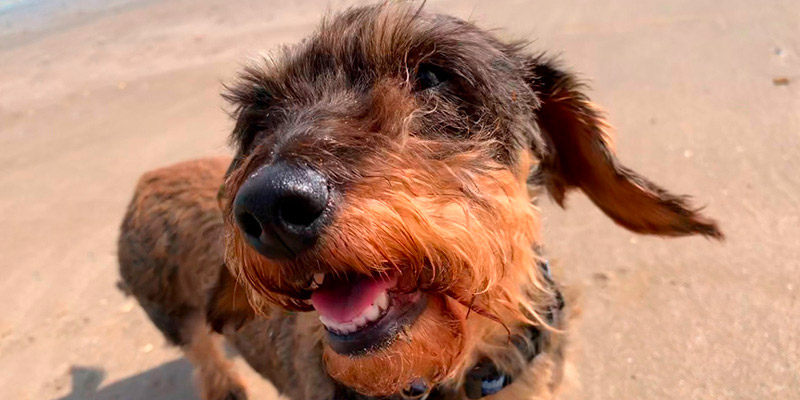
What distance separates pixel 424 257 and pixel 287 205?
460 millimetres

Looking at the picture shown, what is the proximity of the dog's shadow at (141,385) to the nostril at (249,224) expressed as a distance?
2894 millimetres

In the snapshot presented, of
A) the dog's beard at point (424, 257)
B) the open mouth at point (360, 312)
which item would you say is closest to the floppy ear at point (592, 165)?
the dog's beard at point (424, 257)

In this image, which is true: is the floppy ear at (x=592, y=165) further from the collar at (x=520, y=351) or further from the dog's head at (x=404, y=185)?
the collar at (x=520, y=351)

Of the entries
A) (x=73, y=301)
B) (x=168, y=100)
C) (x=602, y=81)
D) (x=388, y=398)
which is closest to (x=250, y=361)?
(x=388, y=398)

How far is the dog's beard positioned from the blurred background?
0.90 meters

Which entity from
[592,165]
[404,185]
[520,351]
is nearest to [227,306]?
[520,351]

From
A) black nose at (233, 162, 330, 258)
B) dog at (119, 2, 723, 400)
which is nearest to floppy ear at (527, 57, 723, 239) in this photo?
dog at (119, 2, 723, 400)

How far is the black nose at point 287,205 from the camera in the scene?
5.74ft

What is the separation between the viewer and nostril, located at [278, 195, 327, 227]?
175 centimetres

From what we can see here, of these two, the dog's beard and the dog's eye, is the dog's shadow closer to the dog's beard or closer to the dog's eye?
the dog's beard

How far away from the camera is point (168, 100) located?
8.73 metres

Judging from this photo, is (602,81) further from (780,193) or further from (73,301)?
(73,301)

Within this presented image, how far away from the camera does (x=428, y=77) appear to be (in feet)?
7.99

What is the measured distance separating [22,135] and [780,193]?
820cm
